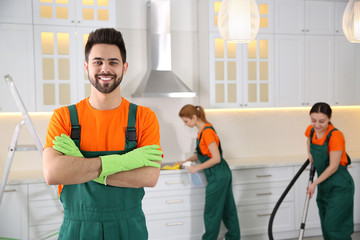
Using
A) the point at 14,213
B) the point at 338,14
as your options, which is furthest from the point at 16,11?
the point at 338,14

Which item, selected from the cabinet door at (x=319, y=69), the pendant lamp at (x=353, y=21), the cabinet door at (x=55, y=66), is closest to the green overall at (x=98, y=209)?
the pendant lamp at (x=353, y=21)

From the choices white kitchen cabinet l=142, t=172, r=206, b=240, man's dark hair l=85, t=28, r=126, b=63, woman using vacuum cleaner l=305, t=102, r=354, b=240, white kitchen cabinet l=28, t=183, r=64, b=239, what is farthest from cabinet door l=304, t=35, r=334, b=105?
man's dark hair l=85, t=28, r=126, b=63

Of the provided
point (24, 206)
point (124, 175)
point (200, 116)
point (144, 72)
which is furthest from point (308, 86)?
point (124, 175)

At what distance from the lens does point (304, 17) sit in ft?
15.8

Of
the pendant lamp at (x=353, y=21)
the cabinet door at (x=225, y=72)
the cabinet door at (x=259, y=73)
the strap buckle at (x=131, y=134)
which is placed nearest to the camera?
the strap buckle at (x=131, y=134)

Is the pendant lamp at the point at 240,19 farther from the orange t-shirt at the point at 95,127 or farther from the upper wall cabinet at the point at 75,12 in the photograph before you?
the upper wall cabinet at the point at 75,12

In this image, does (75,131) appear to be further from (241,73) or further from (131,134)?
(241,73)

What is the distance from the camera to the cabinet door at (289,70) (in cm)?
475

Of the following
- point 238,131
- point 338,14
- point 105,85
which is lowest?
point 238,131

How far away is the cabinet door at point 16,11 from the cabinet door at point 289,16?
2.66 metres

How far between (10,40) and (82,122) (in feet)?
9.11

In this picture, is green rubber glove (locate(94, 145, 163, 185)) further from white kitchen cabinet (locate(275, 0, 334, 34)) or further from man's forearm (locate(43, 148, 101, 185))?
white kitchen cabinet (locate(275, 0, 334, 34))

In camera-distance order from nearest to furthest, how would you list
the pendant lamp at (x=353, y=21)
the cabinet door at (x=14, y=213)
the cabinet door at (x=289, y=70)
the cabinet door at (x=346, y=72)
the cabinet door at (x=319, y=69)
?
1. the pendant lamp at (x=353, y=21)
2. the cabinet door at (x=14, y=213)
3. the cabinet door at (x=289, y=70)
4. the cabinet door at (x=319, y=69)
5. the cabinet door at (x=346, y=72)

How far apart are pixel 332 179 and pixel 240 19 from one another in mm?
1685
